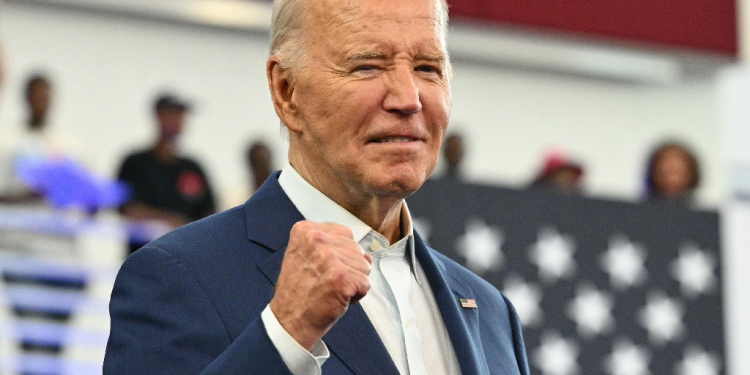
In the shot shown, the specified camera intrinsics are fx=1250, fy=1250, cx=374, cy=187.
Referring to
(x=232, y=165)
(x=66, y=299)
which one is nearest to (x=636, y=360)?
(x=66, y=299)

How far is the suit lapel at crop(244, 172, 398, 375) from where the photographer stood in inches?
73.0

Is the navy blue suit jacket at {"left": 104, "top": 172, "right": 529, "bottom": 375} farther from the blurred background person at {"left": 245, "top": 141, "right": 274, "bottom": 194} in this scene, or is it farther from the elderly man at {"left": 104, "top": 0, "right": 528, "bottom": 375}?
the blurred background person at {"left": 245, "top": 141, "right": 274, "bottom": 194}

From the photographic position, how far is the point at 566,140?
1075cm

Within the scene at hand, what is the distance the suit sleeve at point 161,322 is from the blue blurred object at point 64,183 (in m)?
3.86

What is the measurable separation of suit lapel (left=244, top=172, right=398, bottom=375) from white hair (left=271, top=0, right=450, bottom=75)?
0.22 m

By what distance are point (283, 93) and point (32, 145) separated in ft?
13.1

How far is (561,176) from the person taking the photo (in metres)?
7.00

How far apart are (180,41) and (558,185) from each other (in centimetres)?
345

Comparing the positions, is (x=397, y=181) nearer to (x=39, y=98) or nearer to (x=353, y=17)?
(x=353, y=17)

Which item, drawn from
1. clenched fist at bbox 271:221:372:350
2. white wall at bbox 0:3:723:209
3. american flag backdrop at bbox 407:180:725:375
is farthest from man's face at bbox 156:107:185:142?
clenched fist at bbox 271:221:372:350

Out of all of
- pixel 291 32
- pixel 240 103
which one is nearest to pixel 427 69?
pixel 291 32

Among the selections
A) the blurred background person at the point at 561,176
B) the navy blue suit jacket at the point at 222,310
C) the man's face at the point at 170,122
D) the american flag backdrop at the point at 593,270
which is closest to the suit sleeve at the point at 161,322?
the navy blue suit jacket at the point at 222,310

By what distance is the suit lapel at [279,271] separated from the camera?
1.85m

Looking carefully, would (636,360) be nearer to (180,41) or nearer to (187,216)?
(187,216)
